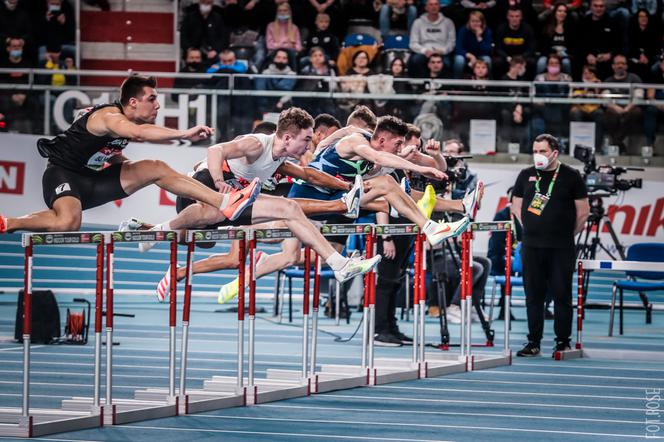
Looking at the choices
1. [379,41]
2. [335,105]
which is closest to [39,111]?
[335,105]

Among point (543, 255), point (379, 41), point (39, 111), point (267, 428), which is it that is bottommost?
point (267, 428)

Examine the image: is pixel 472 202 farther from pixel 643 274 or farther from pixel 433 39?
pixel 433 39

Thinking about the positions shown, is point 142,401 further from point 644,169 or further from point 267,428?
point 644,169

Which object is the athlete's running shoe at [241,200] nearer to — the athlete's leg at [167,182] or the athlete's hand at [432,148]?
the athlete's leg at [167,182]

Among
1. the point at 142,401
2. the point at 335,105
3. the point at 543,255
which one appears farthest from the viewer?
the point at 335,105

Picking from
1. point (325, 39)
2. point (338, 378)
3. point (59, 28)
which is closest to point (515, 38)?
point (325, 39)

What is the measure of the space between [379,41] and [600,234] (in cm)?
535

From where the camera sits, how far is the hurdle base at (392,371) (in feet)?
32.1

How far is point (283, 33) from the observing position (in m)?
19.1

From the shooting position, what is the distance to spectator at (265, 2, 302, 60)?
62.5 feet

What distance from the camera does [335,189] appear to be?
1003 cm

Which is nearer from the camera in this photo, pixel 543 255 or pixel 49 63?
pixel 543 255

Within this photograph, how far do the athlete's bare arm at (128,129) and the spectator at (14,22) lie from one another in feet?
35.0

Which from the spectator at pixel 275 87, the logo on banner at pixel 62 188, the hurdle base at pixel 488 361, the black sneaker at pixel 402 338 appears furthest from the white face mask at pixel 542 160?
the spectator at pixel 275 87
